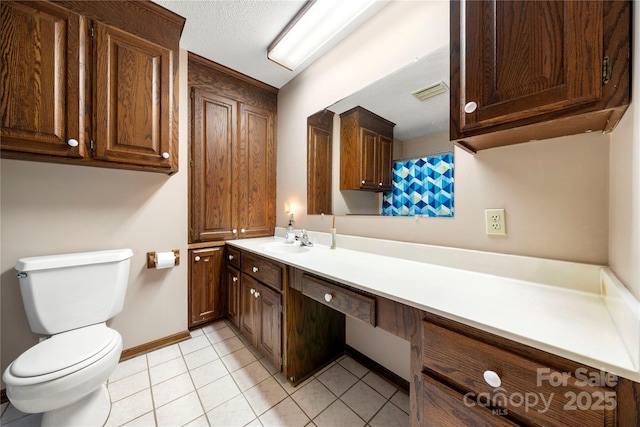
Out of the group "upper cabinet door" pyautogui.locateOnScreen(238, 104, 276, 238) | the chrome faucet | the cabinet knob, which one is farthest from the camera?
"upper cabinet door" pyautogui.locateOnScreen(238, 104, 276, 238)

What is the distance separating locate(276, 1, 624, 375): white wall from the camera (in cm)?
82

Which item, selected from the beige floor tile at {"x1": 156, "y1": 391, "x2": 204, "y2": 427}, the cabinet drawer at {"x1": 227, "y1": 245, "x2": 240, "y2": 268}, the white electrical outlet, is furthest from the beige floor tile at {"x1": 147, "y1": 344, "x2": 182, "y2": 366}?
the white electrical outlet

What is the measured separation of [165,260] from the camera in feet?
5.67

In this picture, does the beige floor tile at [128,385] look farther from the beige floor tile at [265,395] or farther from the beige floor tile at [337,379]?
the beige floor tile at [337,379]

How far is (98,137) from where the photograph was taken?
1341mm

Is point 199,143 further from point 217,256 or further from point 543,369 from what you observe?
point 543,369

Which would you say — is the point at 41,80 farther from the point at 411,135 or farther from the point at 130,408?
the point at 411,135

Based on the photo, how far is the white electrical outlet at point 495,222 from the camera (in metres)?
1.00

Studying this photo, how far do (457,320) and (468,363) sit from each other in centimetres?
12

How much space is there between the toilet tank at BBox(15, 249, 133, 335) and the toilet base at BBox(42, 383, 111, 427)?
0.41 meters

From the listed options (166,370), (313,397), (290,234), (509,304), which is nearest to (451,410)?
(509,304)

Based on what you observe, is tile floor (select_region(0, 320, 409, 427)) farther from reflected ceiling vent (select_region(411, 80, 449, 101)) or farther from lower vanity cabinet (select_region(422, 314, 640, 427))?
reflected ceiling vent (select_region(411, 80, 449, 101))

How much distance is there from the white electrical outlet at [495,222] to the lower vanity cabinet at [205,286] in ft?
6.67

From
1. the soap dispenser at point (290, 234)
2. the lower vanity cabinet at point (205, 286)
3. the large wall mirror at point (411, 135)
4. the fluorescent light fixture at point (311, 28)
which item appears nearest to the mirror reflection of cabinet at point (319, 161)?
the large wall mirror at point (411, 135)
